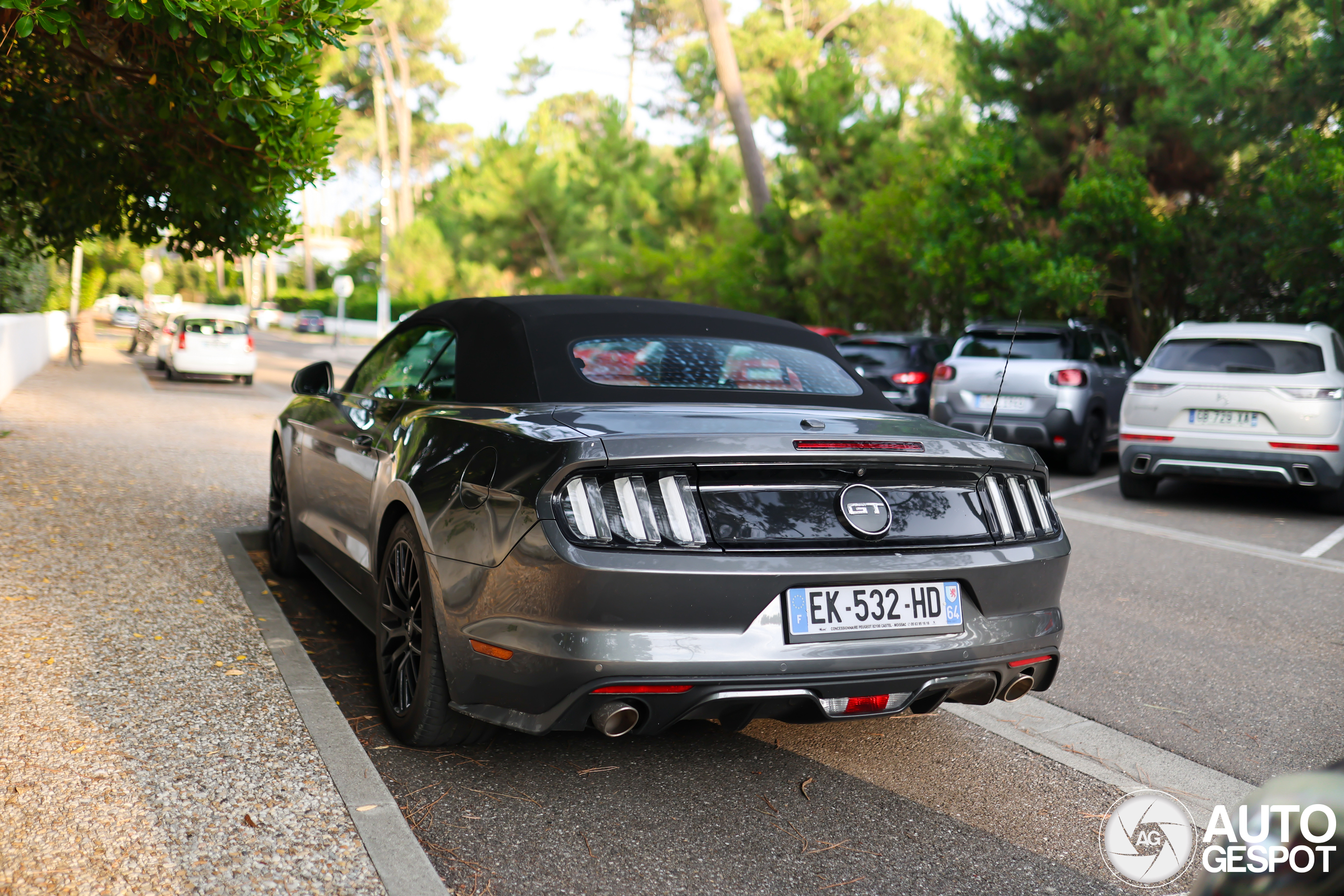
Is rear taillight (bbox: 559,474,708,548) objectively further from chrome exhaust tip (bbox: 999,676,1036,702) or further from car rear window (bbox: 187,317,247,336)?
car rear window (bbox: 187,317,247,336)

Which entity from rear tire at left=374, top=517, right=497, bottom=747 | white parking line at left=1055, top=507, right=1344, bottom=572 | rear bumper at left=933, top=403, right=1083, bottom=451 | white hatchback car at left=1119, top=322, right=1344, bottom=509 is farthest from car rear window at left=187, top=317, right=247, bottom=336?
rear tire at left=374, top=517, right=497, bottom=747

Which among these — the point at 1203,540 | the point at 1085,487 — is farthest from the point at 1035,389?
the point at 1203,540

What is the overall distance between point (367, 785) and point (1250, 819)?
7.83ft

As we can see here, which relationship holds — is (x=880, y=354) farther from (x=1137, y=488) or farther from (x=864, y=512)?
(x=864, y=512)

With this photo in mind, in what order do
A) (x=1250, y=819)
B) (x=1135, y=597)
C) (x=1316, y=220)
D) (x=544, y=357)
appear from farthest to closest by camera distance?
(x=1316, y=220) < (x=1135, y=597) < (x=544, y=357) < (x=1250, y=819)

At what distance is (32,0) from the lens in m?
4.98

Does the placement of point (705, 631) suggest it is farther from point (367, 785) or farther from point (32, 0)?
point (32, 0)

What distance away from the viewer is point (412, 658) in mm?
3723

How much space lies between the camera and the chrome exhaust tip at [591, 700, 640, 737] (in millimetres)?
2988

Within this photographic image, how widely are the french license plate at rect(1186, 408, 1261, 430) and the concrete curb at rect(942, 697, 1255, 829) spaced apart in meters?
6.08

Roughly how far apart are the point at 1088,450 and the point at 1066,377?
95 cm

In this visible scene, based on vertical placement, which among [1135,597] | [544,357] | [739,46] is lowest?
[1135,597]

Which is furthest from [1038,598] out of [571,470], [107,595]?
[107,595]

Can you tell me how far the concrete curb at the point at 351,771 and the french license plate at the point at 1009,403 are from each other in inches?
351
